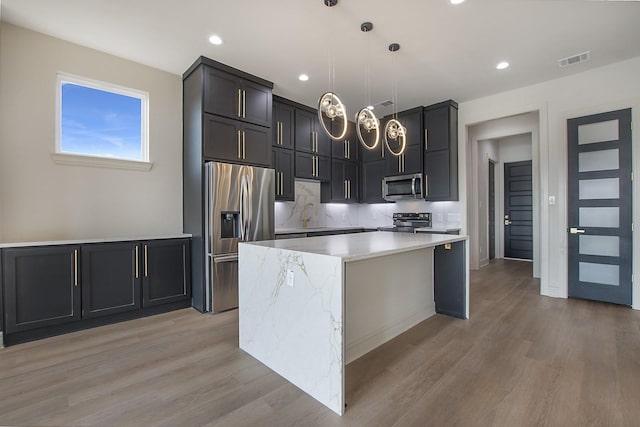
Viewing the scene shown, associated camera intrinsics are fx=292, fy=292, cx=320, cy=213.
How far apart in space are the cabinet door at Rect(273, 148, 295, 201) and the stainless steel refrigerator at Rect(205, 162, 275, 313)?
728 mm

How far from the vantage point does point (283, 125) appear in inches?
181

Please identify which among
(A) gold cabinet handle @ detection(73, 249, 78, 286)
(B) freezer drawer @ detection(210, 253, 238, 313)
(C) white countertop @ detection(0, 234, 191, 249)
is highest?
(C) white countertop @ detection(0, 234, 191, 249)

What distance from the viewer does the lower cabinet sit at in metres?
2.52

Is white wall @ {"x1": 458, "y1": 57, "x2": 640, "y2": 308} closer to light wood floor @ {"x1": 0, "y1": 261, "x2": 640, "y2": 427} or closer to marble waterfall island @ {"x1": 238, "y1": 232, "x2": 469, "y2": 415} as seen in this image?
light wood floor @ {"x1": 0, "y1": 261, "x2": 640, "y2": 427}

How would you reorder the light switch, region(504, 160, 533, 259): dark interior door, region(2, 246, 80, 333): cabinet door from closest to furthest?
the light switch
region(2, 246, 80, 333): cabinet door
region(504, 160, 533, 259): dark interior door

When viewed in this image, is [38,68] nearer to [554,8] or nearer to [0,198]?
[0,198]

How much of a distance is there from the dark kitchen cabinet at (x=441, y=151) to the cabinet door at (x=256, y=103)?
2740 mm

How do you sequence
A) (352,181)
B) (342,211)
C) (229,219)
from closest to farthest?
(229,219) → (352,181) → (342,211)

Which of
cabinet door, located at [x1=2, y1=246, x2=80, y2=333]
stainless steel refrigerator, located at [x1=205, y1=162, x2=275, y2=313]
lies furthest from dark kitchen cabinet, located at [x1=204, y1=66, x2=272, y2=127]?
cabinet door, located at [x1=2, y1=246, x2=80, y2=333]

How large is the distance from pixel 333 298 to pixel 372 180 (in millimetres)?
4357

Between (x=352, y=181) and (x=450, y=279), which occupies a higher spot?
(x=352, y=181)

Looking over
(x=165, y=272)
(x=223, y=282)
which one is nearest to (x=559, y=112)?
(x=223, y=282)

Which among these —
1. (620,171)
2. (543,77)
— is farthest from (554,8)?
(620,171)

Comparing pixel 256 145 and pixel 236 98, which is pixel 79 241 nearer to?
pixel 256 145
